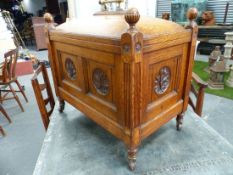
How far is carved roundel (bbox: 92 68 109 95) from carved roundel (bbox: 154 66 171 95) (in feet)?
0.74

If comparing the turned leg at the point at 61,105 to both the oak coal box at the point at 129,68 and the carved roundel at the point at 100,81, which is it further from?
the carved roundel at the point at 100,81

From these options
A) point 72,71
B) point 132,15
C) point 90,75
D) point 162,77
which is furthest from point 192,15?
point 72,71

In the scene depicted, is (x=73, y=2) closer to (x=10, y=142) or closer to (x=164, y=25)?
(x=10, y=142)

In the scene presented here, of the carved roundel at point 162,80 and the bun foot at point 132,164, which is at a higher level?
the carved roundel at point 162,80

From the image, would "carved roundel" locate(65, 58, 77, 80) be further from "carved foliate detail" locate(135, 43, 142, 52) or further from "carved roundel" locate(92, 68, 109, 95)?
"carved foliate detail" locate(135, 43, 142, 52)

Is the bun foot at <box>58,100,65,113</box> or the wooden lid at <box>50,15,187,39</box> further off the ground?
the wooden lid at <box>50,15,187,39</box>

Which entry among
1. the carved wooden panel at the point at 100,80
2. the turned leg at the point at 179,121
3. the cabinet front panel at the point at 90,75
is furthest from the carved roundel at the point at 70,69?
the turned leg at the point at 179,121

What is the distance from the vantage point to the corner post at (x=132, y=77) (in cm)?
62

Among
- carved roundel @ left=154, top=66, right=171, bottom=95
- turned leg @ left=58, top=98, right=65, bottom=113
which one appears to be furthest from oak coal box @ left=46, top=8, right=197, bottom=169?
turned leg @ left=58, top=98, right=65, bottom=113

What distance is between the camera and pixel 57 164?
94 centimetres

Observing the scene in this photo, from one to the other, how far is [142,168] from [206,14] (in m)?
4.01

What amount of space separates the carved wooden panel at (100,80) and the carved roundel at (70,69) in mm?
167

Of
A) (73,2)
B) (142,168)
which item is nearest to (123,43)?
(142,168)

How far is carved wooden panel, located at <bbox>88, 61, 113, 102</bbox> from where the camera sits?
82 centimetres
